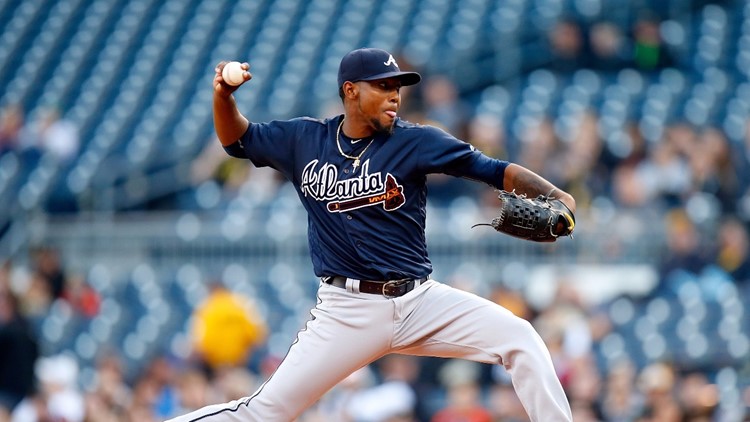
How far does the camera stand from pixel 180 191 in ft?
41.3

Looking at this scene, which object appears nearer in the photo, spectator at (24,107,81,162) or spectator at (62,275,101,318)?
spectator at (62,275,101,318)

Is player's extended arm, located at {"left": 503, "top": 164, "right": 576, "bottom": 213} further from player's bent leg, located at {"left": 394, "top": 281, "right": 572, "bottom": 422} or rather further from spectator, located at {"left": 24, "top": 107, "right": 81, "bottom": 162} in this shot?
spectator, located at {"left": 24, "top": 107, "right": 81, "bottom": 162}

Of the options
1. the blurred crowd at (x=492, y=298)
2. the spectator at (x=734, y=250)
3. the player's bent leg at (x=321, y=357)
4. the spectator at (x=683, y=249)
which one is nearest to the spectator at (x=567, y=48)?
the blurred crowd at (x=492, y=298)

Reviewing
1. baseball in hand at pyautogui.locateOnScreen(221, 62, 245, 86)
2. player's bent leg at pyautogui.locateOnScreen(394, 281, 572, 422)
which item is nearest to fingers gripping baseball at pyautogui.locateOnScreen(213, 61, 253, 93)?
baseball in hand at pyautogui.locateOnScreen(221, 62, 245, 86)

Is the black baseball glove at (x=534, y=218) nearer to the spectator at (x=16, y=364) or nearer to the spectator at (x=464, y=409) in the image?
the spectator at (x=464, y=409)

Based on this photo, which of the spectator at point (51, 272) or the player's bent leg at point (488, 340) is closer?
the player's bent leg at point (488, 340)

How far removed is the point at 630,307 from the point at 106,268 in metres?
4.50

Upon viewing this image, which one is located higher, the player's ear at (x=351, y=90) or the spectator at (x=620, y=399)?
the player's ear at (x=351, y=90)

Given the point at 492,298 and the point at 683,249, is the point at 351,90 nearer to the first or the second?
the point at 492,298

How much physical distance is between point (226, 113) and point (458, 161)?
840 mm

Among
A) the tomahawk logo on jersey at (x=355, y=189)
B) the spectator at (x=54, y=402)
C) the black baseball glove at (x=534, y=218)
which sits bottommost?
the spectator at (x=54, y=402)

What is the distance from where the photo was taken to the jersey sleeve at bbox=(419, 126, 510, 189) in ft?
15.1

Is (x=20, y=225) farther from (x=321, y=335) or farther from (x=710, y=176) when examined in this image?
(x=321, y=335)

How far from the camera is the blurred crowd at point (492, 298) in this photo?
830 centimetres
